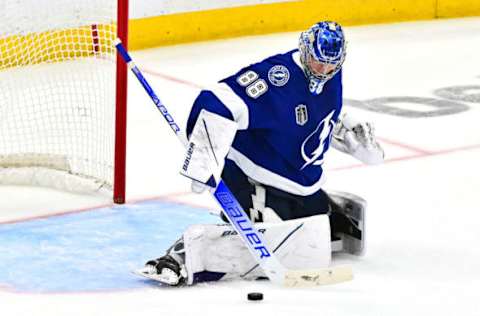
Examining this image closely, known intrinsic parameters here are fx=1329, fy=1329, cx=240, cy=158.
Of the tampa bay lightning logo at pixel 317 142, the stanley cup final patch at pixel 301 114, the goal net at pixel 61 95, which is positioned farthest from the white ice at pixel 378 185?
the stanley cup final patch at pixel 301 114

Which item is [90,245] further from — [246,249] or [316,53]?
[316,53]

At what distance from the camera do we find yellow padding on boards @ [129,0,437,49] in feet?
24.3

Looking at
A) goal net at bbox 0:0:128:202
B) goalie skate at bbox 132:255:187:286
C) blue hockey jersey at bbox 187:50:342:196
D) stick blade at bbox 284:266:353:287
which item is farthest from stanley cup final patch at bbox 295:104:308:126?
goal net at bbox 0:0:128:202

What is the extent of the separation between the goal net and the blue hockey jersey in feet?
2.89

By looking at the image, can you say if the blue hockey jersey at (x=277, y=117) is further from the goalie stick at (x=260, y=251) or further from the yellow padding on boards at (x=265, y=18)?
the yellow padding on boards at (x=265, y=18)

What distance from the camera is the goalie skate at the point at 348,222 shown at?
385 centimetres

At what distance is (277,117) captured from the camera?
3.62 meters

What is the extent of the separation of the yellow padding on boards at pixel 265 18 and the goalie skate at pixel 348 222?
3.49 meters

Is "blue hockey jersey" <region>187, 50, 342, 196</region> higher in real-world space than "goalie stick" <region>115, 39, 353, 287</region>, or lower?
higher

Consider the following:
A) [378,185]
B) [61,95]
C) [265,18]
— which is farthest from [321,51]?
[265,18]

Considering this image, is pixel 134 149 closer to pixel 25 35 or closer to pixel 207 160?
pixel 25 35

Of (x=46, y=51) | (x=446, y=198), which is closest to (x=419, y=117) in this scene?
(x=446, y=198)

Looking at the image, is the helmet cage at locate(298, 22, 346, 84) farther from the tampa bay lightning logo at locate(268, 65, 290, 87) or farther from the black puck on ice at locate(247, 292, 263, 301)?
the black puck on ice at locate(247, 292, 263, 301)

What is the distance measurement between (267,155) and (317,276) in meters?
0.37
